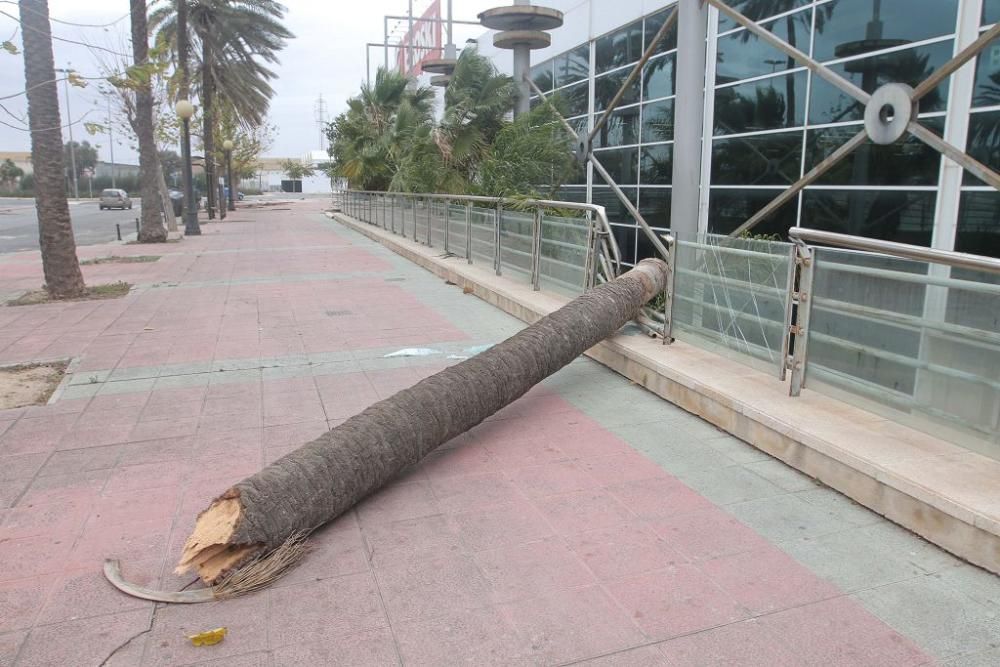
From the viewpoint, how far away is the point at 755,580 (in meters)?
3.27

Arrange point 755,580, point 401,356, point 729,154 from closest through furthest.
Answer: point 755,580
point 401,356
point 729,154

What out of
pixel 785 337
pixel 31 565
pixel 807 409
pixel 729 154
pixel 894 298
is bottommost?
pixel 31 565

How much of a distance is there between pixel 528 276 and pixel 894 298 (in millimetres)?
5903

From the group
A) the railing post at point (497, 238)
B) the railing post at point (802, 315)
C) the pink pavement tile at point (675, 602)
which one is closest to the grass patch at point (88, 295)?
the railing post at point (497, 238)

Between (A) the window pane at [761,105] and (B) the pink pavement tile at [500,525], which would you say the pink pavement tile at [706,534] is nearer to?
(B) the pink pavement tile at [500,525]

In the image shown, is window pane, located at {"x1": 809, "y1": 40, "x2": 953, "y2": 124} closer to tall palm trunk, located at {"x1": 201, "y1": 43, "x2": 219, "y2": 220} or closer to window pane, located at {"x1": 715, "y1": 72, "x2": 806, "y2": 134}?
window pane, located at {"x1": 715, "y1": 72, "x2": 806, "y2": 134}

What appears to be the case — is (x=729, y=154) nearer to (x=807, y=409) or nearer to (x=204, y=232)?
(x=807, y=409)

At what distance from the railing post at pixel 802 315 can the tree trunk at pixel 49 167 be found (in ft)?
31.1

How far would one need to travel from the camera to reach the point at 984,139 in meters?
9.60

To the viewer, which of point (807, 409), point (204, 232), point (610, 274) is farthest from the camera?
point (204, 232)

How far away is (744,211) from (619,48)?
6.33 metres

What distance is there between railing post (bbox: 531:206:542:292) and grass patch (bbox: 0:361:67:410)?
520 cm

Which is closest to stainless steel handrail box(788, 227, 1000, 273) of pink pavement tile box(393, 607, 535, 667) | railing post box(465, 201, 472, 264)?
pink pavement tile box(393, 607, 535, 667)

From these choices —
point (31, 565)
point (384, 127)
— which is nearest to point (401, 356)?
point (31, 565)
